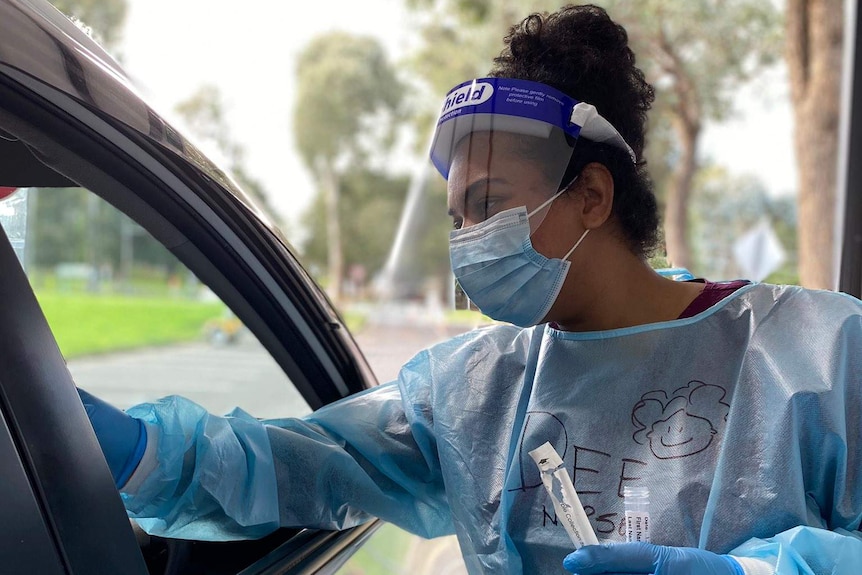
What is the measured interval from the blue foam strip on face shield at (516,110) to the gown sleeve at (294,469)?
0.50 m

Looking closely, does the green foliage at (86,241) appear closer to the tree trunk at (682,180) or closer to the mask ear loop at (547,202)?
the mask ear loop at (547,202)

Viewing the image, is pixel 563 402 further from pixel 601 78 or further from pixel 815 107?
pixel 815 107

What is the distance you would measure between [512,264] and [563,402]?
26 cm

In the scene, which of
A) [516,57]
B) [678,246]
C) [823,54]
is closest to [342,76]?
[678,246]

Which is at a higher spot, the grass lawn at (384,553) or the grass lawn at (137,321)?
the grass lawn at (137,321)

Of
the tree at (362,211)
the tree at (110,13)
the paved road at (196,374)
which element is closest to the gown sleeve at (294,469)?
the paved road at (196,374)

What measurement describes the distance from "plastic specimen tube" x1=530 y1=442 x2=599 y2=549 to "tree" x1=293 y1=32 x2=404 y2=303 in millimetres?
14557

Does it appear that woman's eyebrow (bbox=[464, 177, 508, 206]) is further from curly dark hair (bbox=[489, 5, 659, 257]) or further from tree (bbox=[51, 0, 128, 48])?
tree (bbox=[51, 0, 128, 48])

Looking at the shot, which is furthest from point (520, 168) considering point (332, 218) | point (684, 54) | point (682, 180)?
point (332, 218)

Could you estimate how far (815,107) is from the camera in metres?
5.98

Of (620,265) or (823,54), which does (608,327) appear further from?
(823,54)

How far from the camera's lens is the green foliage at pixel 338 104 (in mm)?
15812

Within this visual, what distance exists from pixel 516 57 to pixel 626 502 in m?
0.82

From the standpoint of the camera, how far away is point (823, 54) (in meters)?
5.89
